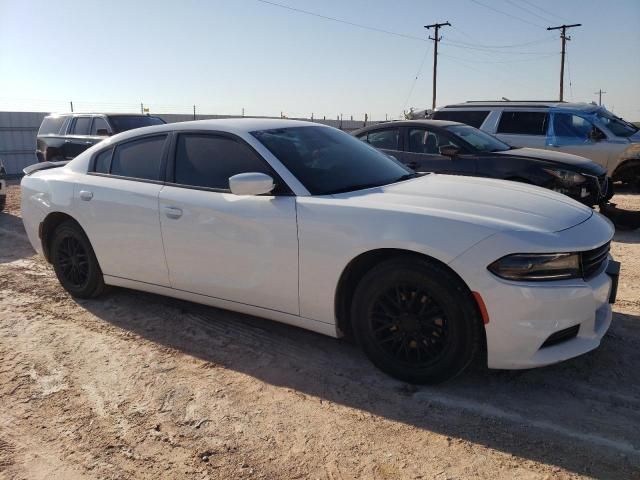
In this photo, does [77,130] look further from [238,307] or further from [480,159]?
[238,307]

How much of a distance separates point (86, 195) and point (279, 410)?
268cm

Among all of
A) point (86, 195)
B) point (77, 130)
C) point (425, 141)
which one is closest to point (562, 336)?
point (86, 195)

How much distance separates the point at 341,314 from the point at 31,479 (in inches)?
72.5

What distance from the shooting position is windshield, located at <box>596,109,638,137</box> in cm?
1025

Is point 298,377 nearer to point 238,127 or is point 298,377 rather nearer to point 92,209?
point 238,127

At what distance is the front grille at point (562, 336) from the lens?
2838 millimetres

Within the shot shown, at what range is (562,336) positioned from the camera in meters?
2.88

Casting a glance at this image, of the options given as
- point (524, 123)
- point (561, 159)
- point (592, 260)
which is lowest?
point (592, 260)

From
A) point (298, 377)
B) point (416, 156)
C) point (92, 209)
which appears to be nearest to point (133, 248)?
point (92, 209)

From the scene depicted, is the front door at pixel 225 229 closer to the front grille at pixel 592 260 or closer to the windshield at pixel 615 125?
the front grille at pixel 592 260

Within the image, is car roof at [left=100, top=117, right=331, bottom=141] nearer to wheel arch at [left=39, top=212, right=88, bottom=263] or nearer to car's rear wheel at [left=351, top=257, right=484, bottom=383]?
wheel arch at [left=39, top=212, right=88, bottom=263]

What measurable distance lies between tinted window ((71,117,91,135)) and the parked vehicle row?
298 inches

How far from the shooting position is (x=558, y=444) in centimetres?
260

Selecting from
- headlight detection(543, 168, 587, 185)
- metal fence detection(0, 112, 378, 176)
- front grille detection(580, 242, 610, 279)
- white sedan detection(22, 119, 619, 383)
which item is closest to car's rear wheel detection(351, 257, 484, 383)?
white sedan detection(22, 119, 619, 383)
